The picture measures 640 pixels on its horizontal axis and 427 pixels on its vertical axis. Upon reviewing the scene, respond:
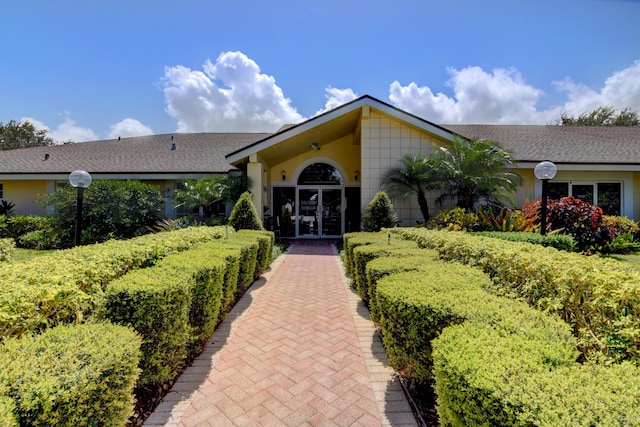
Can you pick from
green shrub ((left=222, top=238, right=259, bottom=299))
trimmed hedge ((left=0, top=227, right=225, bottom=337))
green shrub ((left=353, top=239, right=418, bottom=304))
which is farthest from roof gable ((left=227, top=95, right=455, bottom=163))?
trimmed hedge ((left=0, top=227, right=225, bottom=337))

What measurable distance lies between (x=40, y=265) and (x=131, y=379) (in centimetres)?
203

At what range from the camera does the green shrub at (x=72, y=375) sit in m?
1.46

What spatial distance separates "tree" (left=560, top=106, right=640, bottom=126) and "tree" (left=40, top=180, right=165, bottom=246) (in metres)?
35.8

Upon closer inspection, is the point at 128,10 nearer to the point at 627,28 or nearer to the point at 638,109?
the point at 627,28

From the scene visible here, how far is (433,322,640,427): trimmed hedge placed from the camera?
4.13 ft

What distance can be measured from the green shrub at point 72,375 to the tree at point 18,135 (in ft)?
138

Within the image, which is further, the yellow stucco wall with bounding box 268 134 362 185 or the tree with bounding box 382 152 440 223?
the yellow stucco wall with bounding box 268 134 362 185

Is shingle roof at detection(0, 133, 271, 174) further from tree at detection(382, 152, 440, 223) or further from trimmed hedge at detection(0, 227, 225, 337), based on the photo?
trimmed hedge at detection(0, 227, 225, 337)

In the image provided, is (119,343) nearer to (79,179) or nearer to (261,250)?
(261,250)

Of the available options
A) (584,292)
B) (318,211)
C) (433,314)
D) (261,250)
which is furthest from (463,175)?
(433,314)

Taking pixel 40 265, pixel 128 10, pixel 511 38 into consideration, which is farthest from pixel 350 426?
pixel 128 10

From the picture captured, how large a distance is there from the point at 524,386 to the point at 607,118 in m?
38.3

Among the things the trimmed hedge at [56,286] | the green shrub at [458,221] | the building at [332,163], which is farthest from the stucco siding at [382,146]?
the trimmed hedge at [56,286]

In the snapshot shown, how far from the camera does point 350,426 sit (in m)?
2.58
